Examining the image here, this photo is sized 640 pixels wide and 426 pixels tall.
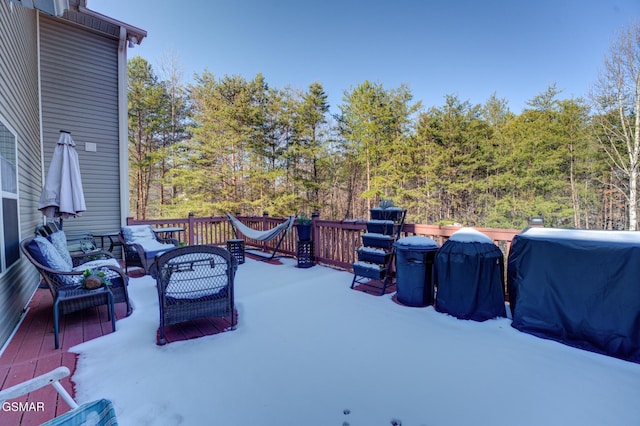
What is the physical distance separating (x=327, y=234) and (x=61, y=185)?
4051 mm

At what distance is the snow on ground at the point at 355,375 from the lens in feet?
5.62

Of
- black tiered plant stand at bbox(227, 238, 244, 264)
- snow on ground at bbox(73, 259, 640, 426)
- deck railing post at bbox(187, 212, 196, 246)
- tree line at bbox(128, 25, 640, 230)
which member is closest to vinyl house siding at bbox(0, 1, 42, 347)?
snow on ground at bbox(73, 259, 640, 426)

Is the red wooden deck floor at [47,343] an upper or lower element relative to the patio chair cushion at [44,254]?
lower

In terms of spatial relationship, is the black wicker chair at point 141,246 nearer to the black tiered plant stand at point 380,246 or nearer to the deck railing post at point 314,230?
the deck railing post at point 314,230

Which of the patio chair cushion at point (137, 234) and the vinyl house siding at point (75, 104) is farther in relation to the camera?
the patio chair cushion at point (137, 234)

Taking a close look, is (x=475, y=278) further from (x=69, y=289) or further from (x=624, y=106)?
(x=624, y=106)

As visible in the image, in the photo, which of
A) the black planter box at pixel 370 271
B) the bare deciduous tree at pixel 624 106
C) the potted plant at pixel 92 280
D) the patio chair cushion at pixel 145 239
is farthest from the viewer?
the bare deciduous tree at pixel 624 106

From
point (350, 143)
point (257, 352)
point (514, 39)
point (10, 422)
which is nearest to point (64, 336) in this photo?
point (10, 422)

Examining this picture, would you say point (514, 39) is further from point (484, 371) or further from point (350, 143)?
point (484, 371)

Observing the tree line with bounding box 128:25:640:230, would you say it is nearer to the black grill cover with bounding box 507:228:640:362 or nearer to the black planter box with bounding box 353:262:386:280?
the black planter box with bounding box 353:262:386:280

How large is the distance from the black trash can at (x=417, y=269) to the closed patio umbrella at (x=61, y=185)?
438 centimetres

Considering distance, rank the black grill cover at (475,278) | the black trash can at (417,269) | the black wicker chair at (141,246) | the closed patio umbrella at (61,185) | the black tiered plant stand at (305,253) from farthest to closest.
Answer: the black tiered plant stand at (305,253)
the black wicker chair at (141,246)
the closed patio umbrella at (61,185)
the black trash can at (417,269)
the black grill cover at (475,278)

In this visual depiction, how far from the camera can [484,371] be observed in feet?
7.04

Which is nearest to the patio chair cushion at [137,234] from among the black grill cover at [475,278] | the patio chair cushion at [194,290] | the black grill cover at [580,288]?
the patio chair cushion at [194,290]
